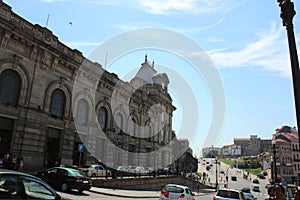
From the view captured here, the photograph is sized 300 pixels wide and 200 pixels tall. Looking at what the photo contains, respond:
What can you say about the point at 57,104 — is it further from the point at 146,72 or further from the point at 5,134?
the point at 146,72

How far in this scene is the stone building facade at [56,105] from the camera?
81.3 feet

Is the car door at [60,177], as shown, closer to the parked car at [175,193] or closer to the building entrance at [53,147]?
the parked car at [175,193]

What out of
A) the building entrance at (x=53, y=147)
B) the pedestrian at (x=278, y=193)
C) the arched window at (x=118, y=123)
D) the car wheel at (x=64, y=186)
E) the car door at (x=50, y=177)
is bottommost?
the car wheel at (x=64, y=186)

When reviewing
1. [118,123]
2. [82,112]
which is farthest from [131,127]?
[82,112]

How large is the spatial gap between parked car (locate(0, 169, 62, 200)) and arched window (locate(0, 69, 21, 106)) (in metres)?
20.2

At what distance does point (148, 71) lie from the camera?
6500 centimetres

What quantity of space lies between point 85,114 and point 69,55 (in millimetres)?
7740

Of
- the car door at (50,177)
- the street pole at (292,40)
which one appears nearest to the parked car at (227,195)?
the car door at (50,177)

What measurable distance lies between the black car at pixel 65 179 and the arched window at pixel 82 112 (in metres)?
15.0

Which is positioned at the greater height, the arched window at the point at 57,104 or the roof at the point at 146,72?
the roof at the point at 146,72

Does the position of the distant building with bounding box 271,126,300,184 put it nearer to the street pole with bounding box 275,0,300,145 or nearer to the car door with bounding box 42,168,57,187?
the car door with bounding box 42,168,57,187

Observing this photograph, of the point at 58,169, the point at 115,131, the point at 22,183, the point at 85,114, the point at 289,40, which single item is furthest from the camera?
the point at 115,131

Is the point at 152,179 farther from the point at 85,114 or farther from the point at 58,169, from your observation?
the point at 58,169

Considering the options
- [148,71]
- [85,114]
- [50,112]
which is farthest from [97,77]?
[148,71]
